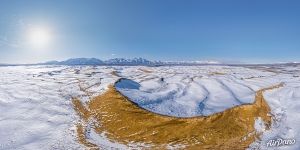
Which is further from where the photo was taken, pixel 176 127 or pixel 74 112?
pixel 74 112

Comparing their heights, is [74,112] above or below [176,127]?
below

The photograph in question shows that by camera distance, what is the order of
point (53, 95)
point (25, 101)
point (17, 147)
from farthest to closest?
point (53, 95) < point (25, 101) < point (17, 147)

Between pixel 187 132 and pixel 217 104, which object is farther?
pixel 217 104

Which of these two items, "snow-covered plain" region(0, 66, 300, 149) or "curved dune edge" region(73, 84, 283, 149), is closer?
"curved dune edge" region(73, 84, 283, 149)

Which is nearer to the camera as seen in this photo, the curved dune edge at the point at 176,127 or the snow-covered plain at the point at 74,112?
the curved dune edge at the point at 176,127

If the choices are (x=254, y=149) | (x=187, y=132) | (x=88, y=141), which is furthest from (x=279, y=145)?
(x=88, y=141)

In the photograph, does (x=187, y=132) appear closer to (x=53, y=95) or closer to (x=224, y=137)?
(x=224, y=137)

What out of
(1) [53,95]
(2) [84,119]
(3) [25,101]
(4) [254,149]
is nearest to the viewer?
(4) [254,149]
